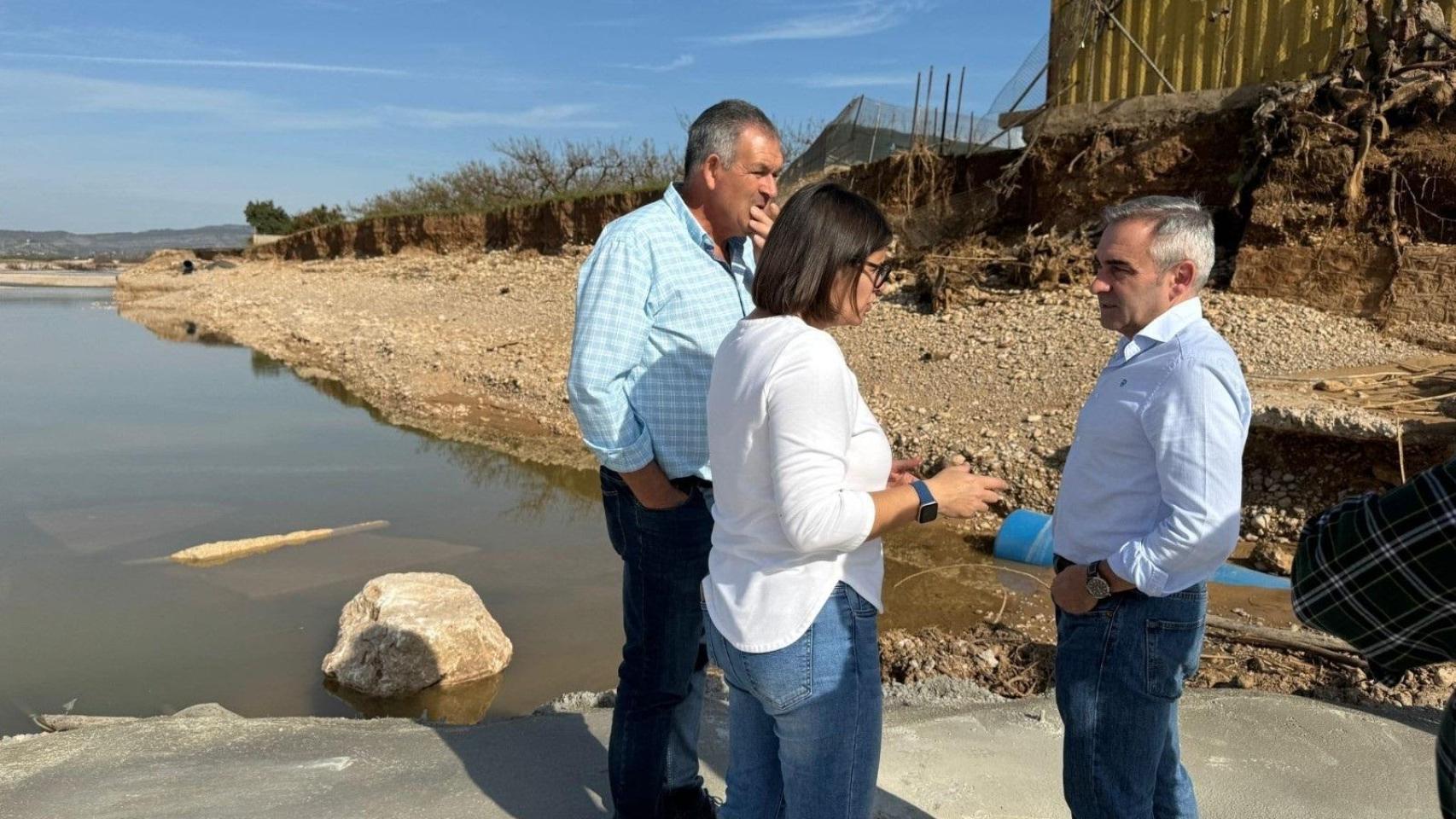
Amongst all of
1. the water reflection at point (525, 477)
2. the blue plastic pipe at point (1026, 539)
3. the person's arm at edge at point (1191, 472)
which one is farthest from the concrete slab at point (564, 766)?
the water reflection at point (525, 477)

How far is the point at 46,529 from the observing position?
769 cm

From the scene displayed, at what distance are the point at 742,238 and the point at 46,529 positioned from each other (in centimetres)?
728

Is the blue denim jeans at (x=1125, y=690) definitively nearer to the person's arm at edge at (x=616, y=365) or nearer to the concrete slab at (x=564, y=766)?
the concrete slab at (x=564, y=766)

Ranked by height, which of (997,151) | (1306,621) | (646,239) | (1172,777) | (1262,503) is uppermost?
(997,151)

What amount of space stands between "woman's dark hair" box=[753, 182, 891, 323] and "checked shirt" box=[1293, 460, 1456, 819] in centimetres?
85

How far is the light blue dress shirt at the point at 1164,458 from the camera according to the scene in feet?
6.50

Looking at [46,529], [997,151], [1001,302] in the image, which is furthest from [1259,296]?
[46,529]

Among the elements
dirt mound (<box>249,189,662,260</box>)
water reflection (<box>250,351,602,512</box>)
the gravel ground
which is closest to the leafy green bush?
dirt mound (<box>249,189,662,260</box>)

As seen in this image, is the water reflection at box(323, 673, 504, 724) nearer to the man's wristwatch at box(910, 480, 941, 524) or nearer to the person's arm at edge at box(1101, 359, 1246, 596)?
the man's wristwatch at box(910, 480, 941, 524)

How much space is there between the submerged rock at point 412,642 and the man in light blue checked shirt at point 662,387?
8.81ft

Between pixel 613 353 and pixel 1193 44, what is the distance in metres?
11.2

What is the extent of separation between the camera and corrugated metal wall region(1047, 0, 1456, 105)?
10539 mm

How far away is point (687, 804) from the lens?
8.93ft

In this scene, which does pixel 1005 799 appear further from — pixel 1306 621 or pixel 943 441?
pixel 943 441
